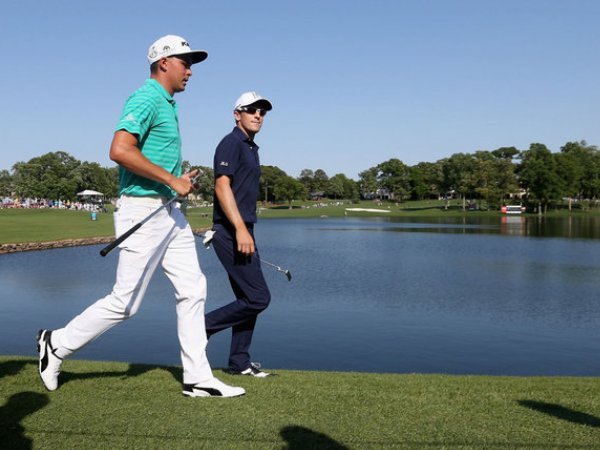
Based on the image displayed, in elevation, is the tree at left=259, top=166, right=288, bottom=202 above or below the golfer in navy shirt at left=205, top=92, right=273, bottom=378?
above

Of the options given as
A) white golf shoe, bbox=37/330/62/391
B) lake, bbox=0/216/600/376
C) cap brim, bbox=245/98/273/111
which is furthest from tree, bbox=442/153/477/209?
white golf shoe, bbox=37/330/62/391

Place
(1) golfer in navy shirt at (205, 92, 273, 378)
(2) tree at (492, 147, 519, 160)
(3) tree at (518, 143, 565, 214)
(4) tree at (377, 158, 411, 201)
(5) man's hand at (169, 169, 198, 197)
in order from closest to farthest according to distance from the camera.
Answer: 1. (5) man's hand at (169, 169, 198, 197)
2. (1) golfer in navy shirt at (205, 92, 273, 378)
3. (3) tree at (518, 143, 565, 214)
4. (2) tree at (492, 147, 519, 160)
5. (4) tree at (377, 158, 411, 201)

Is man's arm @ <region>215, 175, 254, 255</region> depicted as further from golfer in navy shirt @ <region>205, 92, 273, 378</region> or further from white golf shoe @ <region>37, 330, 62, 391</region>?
white golf shoe @ <region>37, 330, 62, 391</region>

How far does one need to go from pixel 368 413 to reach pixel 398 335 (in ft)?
32.5

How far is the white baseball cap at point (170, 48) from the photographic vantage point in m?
4.82

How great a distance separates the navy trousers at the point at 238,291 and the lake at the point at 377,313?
4.96m

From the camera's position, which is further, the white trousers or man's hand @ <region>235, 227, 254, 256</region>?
man's hand @ <region>235, 227, 254, 256</region>

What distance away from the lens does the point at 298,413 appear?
14.1ft

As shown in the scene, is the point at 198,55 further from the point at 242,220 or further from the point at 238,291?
the point at 238,291

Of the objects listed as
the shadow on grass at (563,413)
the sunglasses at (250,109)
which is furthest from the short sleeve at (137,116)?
the shadow on grass at (563,413)

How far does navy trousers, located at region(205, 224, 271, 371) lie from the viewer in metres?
A: 5.74

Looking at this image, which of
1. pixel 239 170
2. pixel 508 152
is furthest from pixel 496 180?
pixel 239 170

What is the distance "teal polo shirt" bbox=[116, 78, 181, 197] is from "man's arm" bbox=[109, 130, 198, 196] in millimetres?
110

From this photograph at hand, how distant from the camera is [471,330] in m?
14.8
